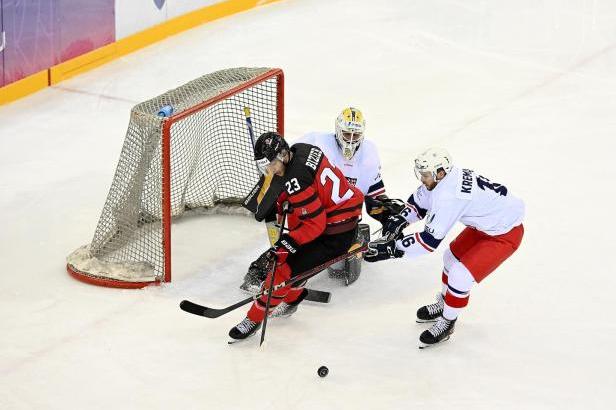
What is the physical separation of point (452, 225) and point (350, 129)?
70cm

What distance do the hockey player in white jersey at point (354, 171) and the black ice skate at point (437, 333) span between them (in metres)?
0.59

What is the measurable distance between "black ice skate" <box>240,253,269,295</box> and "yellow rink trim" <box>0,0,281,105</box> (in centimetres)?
286

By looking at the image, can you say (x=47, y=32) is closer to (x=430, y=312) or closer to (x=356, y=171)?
(x=356, y=171)

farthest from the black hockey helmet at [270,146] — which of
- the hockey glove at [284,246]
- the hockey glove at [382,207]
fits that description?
the hockey glove at [382,207]

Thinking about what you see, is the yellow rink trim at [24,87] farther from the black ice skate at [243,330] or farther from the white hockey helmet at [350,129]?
the black ice skate at [243,330]

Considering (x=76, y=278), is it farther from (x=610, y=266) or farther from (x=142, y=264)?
(x=610, y=266)

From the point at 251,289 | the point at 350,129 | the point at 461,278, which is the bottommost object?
the point at 251,289

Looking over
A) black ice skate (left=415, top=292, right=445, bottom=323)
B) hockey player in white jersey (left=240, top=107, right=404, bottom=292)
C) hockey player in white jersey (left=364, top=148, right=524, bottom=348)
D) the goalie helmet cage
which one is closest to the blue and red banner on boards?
the goalie helmet cage

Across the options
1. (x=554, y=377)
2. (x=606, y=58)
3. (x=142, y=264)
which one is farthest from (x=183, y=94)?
(x=606, y=58)

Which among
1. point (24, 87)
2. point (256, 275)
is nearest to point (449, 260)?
point (256, 275)

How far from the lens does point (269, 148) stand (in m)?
4.62

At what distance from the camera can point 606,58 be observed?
8.48 meters

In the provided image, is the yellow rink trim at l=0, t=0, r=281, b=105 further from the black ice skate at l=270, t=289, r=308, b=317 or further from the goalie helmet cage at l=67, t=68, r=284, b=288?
the black ice skate at l=270, t=289, r=308, b=317

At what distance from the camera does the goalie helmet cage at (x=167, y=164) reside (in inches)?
202
